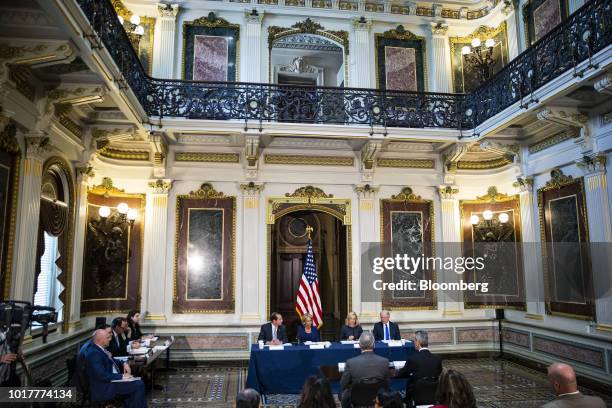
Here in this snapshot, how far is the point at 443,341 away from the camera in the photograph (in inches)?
393

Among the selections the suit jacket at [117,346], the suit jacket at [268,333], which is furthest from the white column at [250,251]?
the suit jacket at [117,346]

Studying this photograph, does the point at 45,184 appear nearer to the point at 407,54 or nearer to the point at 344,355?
the point at 344,355

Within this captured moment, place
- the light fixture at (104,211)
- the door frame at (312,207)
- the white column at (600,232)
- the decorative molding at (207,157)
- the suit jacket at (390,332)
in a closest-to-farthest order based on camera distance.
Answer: the white column at (600,232) → the suit jacket at (390,332) → the light fixture at (104,211) → the decorative molding at (207,157) → the door frame at (312,207)

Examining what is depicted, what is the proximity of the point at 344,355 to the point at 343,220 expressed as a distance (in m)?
3.82

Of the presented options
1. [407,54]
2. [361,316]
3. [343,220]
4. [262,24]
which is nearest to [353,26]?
[407,54]

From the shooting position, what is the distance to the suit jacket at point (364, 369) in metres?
4.57

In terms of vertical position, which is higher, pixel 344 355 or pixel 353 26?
pixel 353 26

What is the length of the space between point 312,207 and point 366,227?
4.28 ft

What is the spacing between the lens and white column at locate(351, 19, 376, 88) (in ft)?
34.4

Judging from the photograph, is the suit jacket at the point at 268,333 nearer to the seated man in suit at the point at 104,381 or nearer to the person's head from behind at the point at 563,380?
the seated man in suit at the point at 104,381

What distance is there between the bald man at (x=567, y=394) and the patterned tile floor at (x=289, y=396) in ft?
12.9

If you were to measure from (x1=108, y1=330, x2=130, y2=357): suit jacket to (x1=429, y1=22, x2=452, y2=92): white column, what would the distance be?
28.1ft

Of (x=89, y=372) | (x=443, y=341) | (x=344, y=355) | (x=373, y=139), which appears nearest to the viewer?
(x=89, y=372)

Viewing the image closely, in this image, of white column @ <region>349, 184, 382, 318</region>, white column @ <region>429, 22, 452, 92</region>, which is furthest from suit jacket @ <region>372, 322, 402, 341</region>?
white column @ <region>429, 22, 452, 92</region>
